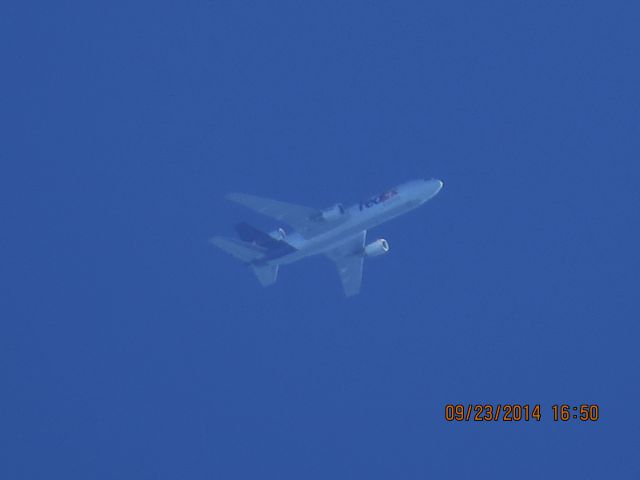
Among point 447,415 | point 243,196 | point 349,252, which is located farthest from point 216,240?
point 447,415

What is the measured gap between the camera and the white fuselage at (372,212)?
64375 mm

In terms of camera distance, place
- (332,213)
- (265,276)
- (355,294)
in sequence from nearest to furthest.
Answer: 1. (332,213)
2. (265,276)
3. (355,294)

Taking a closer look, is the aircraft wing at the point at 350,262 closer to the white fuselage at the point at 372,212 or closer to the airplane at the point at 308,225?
the airplane at the point at 308,225

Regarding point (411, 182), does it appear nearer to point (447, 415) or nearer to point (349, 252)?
point (349, 252)

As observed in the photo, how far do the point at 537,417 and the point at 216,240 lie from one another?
24.4m

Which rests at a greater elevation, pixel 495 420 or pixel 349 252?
pixel 349 252

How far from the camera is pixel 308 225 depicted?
65.1 m

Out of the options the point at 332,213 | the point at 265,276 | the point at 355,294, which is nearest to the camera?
the point at 332,213

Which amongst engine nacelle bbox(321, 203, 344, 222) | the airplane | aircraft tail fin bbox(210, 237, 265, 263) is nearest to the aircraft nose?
the airplane

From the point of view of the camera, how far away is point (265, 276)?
6856cm

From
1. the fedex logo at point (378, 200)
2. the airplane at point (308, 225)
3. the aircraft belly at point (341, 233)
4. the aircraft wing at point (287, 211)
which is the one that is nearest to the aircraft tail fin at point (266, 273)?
the airplane at point (308, 225)

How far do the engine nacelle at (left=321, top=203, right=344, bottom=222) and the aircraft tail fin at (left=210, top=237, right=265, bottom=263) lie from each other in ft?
16.2

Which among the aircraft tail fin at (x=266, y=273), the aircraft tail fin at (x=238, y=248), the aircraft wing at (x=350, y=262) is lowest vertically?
the aircraft tail fin at (x=266, y=273)

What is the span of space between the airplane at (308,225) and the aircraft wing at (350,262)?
9.87ft
